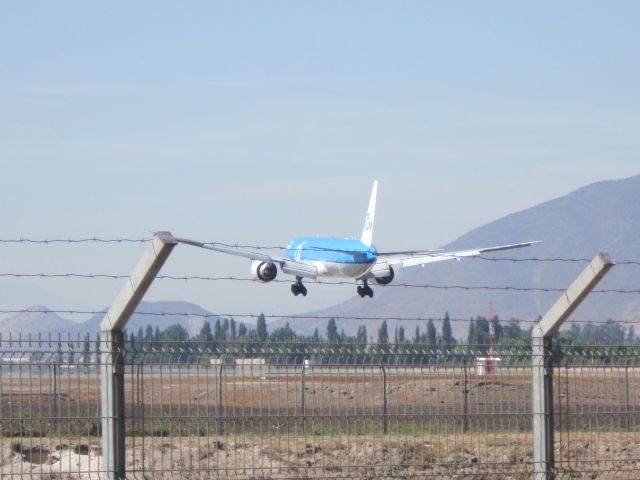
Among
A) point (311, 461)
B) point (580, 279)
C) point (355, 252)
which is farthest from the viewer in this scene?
point (355, 252)

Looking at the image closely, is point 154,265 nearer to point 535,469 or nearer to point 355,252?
point 535,469

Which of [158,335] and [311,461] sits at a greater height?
[158,335]

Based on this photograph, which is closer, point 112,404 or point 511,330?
point 112,404

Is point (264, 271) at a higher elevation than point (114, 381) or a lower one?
higher

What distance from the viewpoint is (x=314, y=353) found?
10.0 metres

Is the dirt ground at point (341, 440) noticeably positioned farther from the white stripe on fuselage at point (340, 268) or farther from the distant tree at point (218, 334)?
the white stripe on fuselage at point (340, 268)

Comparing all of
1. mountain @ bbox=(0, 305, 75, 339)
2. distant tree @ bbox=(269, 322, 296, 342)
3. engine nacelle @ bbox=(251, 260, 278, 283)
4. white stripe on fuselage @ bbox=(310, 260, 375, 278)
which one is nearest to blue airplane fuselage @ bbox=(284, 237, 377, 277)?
white stripe on fuselage @ bbox=(310, 260, 375, 278)

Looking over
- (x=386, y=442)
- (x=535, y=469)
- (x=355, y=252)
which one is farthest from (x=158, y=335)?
(x=355, y=252)

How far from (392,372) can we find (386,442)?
16.1 feet

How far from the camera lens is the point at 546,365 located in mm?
10914

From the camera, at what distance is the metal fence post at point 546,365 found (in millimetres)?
10656

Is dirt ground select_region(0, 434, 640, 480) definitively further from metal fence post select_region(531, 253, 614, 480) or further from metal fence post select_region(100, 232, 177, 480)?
metal fence post select_region(100, 232, 177, 480)

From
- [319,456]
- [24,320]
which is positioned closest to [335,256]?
[24,320]

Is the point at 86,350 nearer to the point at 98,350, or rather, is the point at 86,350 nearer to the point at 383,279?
the point at 98,350
